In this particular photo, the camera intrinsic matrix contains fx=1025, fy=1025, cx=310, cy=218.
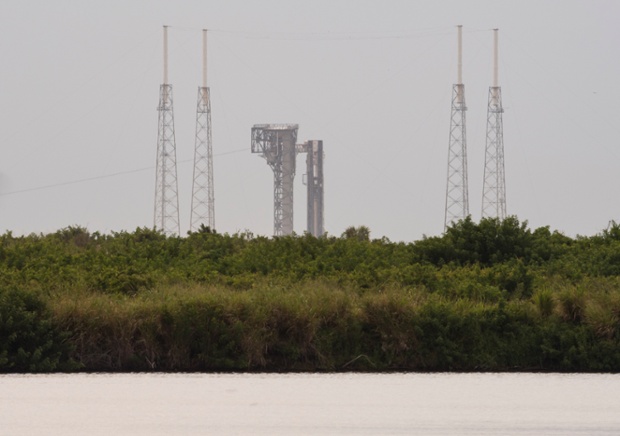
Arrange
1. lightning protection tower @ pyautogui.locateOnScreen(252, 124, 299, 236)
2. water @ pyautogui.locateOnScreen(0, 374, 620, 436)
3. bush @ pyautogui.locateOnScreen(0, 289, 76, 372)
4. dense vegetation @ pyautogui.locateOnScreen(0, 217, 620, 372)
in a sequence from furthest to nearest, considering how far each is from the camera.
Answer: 1. lightning protection tower @ pyautogui.locateOnScreen(252, 124, 299, 236)
2. dense vegetation @ pyautogui.locateOnScreen(0, 217, 620, 372)
3. bush @ pyautogui.locateOnScreen(0, 289, 76, 372)
4. water @ pyautogui.locateOnScreen(0, 374, 620, 436)

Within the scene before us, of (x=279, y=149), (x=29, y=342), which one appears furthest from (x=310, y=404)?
(x=279, y=149)

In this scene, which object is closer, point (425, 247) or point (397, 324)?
point (397, 324)

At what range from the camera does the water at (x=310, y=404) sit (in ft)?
36.8

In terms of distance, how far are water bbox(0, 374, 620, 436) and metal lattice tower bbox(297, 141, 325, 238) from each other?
200ft

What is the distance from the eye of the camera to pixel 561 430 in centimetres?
1116

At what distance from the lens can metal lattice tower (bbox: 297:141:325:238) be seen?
76.9 meters

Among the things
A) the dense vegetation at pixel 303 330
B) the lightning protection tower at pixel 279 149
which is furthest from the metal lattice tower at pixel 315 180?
the dense vegetation at pixel 303 330

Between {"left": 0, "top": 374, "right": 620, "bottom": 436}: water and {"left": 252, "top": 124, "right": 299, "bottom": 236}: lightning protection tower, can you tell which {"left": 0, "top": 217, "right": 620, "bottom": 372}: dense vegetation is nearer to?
{"left": 0, "top": 374, "right": 620, "bottom": 436}: water

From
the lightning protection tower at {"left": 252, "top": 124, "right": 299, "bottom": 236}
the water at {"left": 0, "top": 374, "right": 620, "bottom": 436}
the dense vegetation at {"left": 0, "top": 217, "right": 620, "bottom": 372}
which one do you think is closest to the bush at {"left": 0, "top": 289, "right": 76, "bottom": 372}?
the dense vegetation at {"left": 0, "top": 217, "right": 620, "bottom": 372}

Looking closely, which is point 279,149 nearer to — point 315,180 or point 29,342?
point 315,180

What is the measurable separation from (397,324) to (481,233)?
9.09m

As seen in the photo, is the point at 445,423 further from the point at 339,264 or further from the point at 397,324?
the point at 339,264

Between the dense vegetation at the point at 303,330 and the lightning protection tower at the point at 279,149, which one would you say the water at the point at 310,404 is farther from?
the lightning protection tower at the point at 279,149

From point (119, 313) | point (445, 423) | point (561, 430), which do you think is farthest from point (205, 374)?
point (561, 430)
